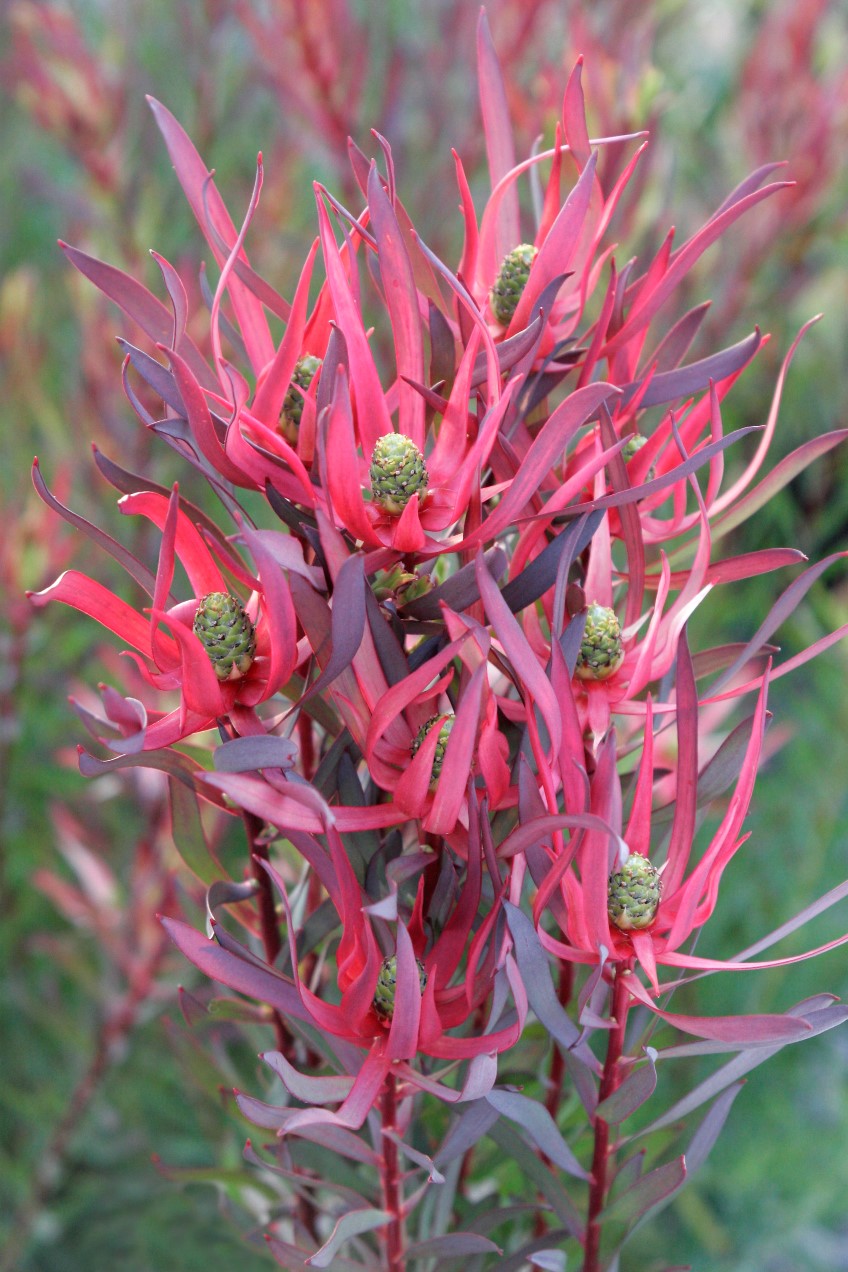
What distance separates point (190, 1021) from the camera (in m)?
0.33

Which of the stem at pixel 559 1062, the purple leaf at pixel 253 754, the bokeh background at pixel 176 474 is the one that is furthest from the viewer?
the bokeh background at pixel 176 474

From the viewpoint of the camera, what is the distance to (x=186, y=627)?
0.76 ft

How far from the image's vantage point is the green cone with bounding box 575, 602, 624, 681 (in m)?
0.29

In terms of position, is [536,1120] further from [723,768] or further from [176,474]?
[176,474]

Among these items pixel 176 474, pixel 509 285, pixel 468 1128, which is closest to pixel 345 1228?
pixel 468 1128

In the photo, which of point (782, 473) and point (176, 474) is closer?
point (782, 473)

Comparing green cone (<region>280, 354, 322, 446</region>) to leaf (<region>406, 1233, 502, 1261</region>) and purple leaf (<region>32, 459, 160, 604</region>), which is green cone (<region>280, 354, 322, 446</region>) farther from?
leaf (<region>406, 1233, 502, 1261</region>)

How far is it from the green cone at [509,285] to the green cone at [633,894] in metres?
0.16

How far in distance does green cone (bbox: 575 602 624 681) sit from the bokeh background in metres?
0.41

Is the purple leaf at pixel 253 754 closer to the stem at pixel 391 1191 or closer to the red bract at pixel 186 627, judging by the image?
the red bract at pixel 186 627

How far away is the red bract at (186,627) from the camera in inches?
9.3

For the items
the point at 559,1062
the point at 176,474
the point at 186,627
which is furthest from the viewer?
the point at 176,474

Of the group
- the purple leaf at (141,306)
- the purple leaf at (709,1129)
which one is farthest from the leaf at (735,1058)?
the purple leaf at (141,306)

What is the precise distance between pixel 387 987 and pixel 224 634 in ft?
0.34
